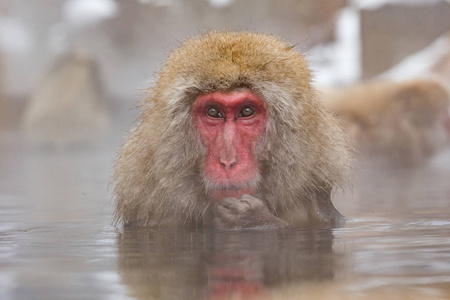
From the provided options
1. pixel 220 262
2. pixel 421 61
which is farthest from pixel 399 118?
pixel 220 262

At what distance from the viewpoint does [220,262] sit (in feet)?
10.1

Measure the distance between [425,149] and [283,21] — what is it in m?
5.75

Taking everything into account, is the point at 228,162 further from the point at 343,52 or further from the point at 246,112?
the point at 343,52

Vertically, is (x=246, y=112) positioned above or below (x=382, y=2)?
below

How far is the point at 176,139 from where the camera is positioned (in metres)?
4.48

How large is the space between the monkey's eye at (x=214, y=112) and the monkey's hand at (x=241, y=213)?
0.45m

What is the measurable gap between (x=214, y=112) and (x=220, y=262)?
1.46 meters

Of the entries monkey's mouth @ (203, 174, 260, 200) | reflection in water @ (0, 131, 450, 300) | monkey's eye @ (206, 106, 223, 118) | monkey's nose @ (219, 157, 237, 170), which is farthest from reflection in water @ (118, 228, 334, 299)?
monkey's eye @ (206, 106, 223, 118)

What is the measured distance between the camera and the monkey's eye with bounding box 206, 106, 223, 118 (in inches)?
174

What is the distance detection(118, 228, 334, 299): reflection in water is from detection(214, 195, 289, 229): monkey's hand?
0.28ft

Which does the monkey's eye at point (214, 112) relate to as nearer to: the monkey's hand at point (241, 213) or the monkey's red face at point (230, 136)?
the monkey's red face at point (230, 136)

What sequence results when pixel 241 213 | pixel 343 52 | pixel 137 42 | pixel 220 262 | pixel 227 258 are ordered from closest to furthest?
pixel 220 262 → pixel 227 258 → pixel 241 213 → pixel 343 52 → pixel 137 42

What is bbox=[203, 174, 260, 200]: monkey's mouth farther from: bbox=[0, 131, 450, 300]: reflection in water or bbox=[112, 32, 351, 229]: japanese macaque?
bbox=[0, 131, 450, 300]: reflection in water

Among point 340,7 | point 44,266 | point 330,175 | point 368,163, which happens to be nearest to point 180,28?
point 340,7
